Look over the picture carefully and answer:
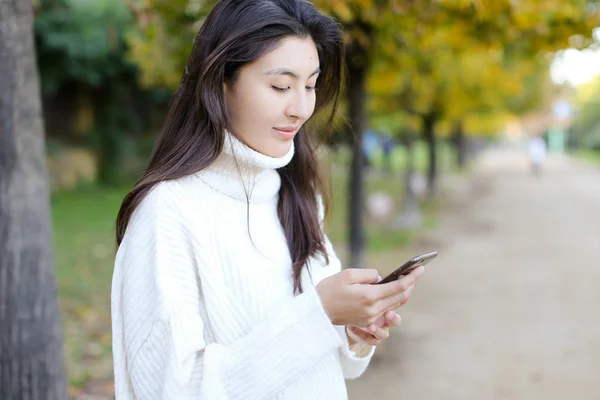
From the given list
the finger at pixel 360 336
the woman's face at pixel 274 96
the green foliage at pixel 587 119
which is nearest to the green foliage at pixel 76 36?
the woman's face at pixel 274 96

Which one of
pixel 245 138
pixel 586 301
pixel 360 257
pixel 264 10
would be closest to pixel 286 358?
pixel 245 138

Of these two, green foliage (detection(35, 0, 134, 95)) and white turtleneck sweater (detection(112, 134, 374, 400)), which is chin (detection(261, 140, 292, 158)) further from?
green foliage (detection(35, 0, 134, 95))

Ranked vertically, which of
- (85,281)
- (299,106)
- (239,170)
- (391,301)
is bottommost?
(85,281)

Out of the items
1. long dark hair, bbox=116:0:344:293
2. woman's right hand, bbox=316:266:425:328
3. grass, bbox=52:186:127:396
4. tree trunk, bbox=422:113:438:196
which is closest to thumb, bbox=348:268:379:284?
woman's right hand, bbox=316:266:425:328

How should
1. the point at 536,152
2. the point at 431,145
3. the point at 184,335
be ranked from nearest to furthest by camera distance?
the point at 184,335 < the point at 431,145 < the point at 536,152

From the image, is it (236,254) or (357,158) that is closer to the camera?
(236,254)

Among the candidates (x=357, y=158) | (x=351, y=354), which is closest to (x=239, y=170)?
(x=351, y=354)

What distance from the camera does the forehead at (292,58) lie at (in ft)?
4.69

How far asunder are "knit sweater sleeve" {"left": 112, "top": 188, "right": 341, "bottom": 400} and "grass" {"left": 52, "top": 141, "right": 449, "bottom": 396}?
1.72 ft

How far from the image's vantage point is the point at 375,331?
149cm

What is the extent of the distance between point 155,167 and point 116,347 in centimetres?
39

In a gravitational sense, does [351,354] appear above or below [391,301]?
below

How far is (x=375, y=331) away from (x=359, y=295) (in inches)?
9.9

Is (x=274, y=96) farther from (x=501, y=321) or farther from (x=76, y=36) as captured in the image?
(x=76, y=36)
